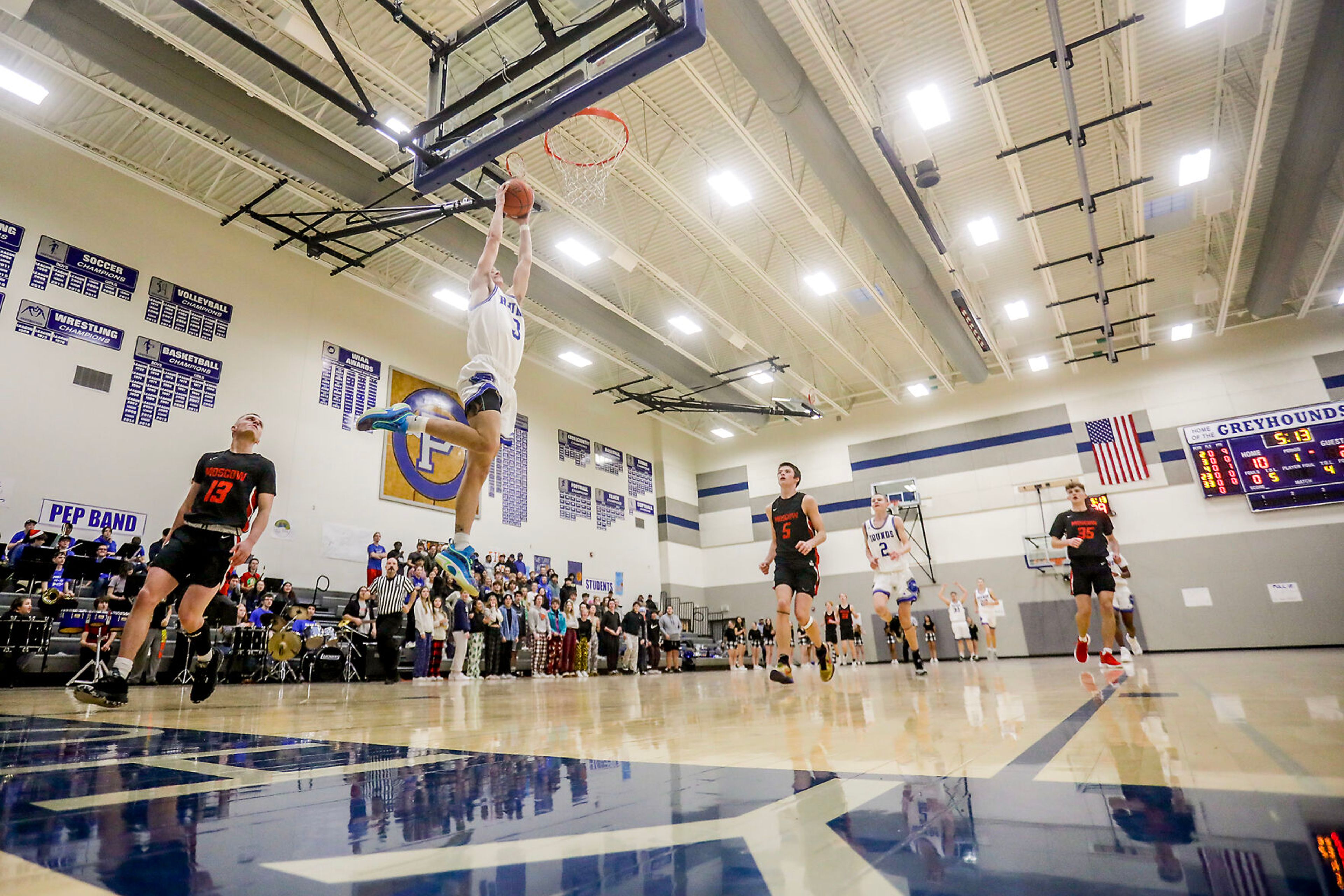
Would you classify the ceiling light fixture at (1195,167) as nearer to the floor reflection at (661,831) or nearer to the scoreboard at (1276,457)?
the scoreboard at (1276,457)

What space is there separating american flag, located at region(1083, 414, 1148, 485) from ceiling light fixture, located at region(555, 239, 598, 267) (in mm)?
13555

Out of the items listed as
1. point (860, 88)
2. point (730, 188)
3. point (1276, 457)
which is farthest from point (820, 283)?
point (1276, 457)

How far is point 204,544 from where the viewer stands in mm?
3975

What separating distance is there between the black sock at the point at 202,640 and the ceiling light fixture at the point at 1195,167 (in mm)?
14375

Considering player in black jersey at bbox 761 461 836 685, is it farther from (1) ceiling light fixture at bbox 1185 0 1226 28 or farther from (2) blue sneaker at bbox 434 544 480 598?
(1) ceiling light fixture at bbox 1185 0 1226 28

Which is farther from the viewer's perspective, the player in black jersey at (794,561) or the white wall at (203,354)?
the white wall at (203,354)

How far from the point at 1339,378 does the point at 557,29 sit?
18657 millimetres

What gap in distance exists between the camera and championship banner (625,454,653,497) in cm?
2006

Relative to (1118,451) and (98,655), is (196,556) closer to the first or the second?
(98,655)

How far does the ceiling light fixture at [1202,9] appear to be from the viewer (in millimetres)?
8047

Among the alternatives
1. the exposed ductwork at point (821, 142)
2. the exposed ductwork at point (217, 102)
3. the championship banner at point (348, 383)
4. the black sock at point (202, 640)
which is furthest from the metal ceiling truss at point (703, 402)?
the black sock at point (202, 640)

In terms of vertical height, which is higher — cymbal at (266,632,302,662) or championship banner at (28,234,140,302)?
championship banner at (28,234,140,302)

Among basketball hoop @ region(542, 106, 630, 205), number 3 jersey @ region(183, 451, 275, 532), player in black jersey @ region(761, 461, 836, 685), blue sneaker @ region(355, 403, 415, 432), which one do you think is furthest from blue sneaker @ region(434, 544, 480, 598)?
basketball hoop @ region(542, 106, 630, 205)

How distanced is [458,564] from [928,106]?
886 centimetres
